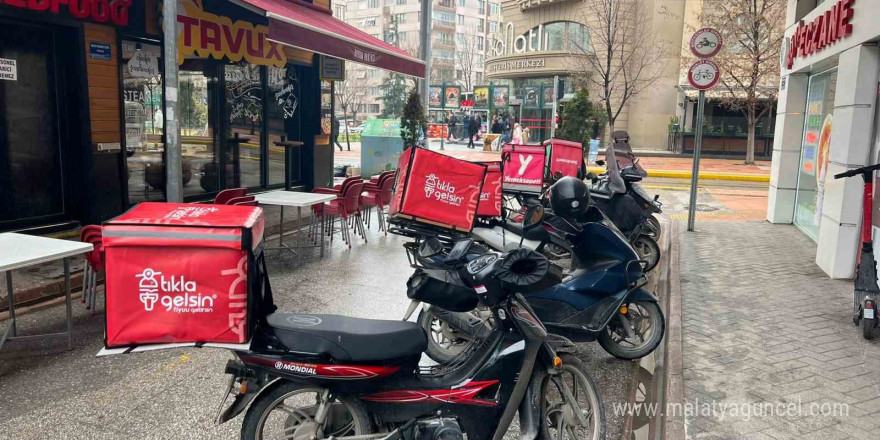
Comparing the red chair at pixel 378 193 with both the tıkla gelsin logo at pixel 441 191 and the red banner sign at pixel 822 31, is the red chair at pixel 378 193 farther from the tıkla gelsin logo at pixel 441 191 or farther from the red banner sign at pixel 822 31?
the red banner sign at pixel 822 31

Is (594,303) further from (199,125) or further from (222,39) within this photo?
(199,125)

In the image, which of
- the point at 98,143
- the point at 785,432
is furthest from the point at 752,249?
the point at 98,143

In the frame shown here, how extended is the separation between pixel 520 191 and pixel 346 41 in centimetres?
323

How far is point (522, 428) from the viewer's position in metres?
3.25

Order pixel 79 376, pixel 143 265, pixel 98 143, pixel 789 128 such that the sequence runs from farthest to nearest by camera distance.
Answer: pixel 789 128, pixel 98 143, pixel 79 376, pixel 143 265

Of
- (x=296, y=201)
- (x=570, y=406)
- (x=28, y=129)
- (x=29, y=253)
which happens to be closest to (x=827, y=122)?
(x=296, y=201)

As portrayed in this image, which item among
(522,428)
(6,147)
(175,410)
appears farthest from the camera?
(6,147)

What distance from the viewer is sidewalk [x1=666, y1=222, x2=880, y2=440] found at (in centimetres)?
391

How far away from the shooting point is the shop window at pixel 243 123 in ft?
36.4

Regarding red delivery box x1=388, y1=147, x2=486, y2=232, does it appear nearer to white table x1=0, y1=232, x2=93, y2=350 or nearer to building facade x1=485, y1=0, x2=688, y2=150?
white table x1=0, y1=232, x2=93, y2=350

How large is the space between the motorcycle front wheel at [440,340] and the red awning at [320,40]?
439 centimetres

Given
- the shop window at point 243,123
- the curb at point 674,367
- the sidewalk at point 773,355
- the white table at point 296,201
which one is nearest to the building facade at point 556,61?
the shop window at point 243,123

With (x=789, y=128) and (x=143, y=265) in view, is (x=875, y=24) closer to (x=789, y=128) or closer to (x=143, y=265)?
(x=789, y=128)

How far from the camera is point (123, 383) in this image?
4.43 m
